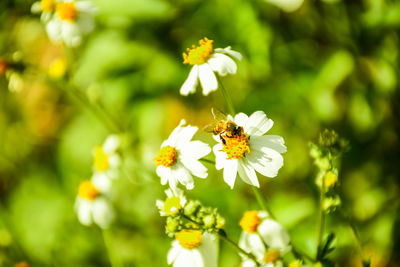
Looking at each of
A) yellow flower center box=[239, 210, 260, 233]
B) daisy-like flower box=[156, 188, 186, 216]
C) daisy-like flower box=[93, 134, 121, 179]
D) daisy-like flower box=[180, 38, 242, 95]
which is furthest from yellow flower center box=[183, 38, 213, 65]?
daisy-like flower box=[93, 134, 121, 179]

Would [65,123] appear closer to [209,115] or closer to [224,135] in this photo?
[209,115]

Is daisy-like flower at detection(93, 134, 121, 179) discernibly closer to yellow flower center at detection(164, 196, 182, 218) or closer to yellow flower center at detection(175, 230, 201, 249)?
yellow flower center at detection(175, 230, 201, 249)

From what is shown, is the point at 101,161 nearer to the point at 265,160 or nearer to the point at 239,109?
the point at 239,109

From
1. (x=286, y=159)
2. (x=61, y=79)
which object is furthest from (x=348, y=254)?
(x=61, y=79)

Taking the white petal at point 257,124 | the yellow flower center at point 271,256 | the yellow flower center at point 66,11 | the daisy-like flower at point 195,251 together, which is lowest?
the daisy-like flower at point 195,251

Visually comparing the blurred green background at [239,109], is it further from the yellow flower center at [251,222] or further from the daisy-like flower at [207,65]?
the daisy-like flower at [207,65]

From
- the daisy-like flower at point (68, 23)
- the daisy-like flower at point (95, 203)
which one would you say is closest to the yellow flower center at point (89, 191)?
the daisy-like flower at point (95, 203)
